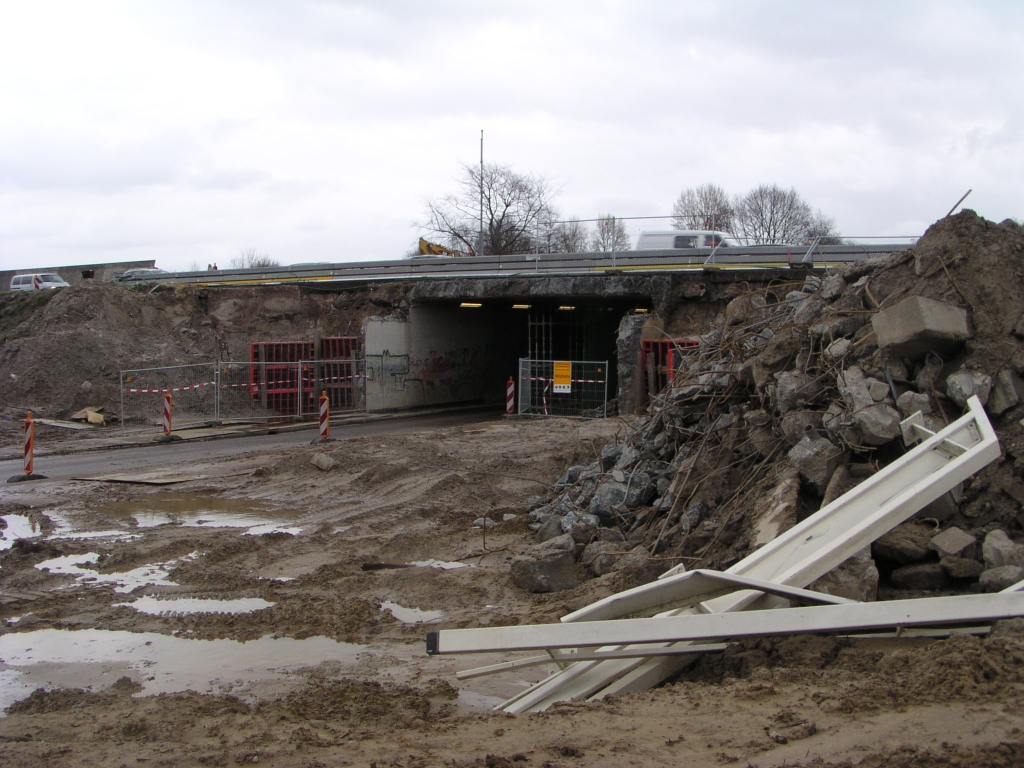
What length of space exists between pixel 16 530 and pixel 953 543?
9.52 m

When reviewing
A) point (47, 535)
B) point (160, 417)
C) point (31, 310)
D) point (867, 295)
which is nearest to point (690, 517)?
point (867, 295)

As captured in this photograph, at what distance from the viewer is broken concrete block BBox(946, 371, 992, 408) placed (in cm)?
600

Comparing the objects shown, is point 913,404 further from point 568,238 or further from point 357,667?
point 568,238

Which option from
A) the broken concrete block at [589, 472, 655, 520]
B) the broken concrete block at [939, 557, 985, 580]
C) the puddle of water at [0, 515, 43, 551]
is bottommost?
the puddle of water at [0, 515, 43, 551]

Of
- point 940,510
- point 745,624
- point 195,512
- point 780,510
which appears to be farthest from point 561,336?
point 745,624

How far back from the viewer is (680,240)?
27.9 meters

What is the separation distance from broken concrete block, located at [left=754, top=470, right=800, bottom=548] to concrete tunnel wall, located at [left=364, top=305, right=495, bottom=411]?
62.1 feet

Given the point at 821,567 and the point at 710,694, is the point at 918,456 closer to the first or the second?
the point at 821,567

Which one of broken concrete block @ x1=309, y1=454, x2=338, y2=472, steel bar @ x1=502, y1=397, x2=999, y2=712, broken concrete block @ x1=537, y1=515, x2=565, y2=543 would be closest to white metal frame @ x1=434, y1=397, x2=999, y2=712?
steel bar @ x1=502, y1=397, x2=999, y2=712

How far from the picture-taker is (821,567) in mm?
4734

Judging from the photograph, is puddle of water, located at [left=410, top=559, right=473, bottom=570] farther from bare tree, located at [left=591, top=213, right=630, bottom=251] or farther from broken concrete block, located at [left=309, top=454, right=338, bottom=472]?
bare tree, located at [left=591, top=213, right=630, bottom=251]

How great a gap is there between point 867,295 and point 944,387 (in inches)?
66.3

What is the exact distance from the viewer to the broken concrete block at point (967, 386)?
19.7 feet

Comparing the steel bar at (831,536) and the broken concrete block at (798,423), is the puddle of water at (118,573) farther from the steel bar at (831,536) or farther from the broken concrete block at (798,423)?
the broken concrete block at (798,423)
